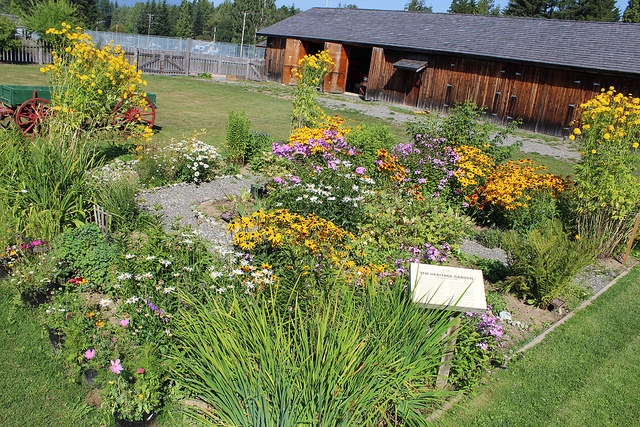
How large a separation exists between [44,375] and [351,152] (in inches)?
192

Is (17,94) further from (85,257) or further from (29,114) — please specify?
(85,257)

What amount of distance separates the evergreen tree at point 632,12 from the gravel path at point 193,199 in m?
58.3

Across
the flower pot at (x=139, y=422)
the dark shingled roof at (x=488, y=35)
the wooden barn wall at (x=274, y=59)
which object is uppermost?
the dark shingled roof at (x=488, y=35)

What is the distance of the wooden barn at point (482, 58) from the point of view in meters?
17.6

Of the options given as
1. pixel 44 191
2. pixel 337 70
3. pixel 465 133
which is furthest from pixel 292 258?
pixel 337 70

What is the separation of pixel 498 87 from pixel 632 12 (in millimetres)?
45382

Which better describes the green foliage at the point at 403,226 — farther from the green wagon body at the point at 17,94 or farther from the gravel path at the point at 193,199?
the green wagon body at the point at 17,94

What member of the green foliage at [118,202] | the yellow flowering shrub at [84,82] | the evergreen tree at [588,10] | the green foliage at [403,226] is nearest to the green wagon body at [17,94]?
the yellow flowering shrub at [84,82]

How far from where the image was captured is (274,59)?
28469mm

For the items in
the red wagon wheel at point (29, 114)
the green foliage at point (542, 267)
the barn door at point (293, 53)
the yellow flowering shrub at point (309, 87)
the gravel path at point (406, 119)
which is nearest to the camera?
the green foliage at point (542, 267)

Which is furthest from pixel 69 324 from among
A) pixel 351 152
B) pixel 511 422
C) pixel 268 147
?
pixel 268 147

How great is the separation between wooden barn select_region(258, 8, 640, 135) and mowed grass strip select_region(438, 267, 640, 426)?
1420 centimetres

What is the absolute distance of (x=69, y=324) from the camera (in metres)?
3.74

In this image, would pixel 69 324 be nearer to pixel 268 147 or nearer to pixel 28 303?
pixel 28 303
